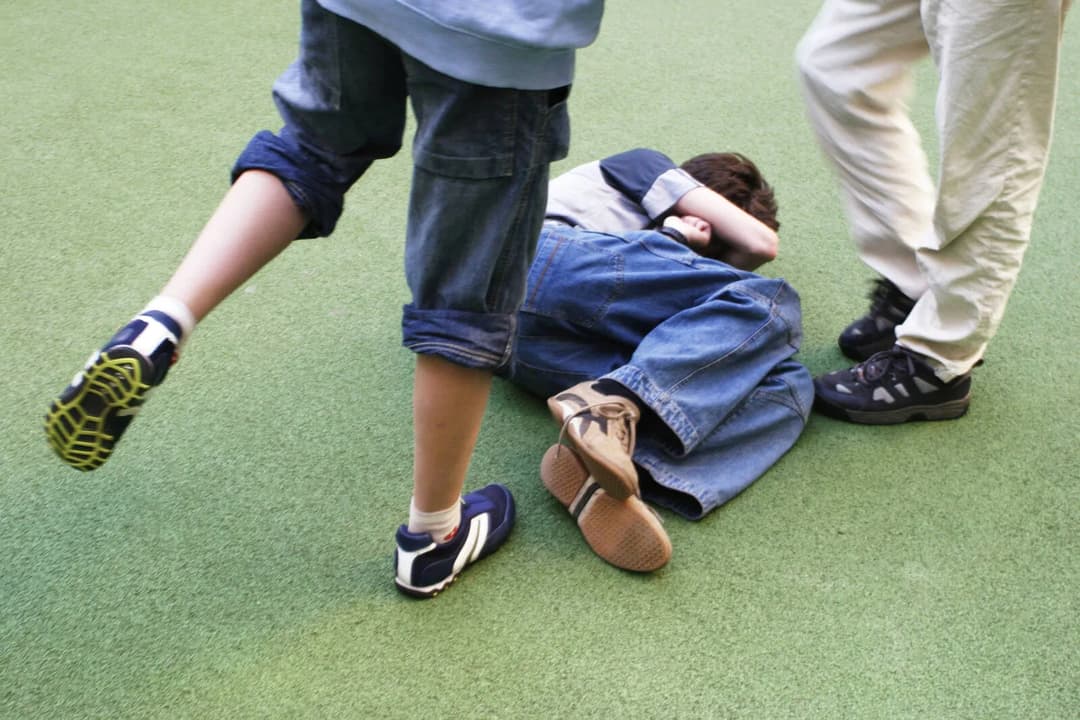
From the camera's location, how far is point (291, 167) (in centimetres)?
A: 106

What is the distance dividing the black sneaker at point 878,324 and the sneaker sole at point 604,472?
58 centimetres

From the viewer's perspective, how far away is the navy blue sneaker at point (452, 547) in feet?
3.88

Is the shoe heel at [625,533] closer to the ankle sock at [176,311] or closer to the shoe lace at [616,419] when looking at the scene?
Answer: the shoe lace at [616,419]

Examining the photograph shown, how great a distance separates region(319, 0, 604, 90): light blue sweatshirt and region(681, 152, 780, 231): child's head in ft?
2.82

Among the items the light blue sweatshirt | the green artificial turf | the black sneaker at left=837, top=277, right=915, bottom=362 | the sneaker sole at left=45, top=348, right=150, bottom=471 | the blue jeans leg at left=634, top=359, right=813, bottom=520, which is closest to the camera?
the light blue sweatshirt

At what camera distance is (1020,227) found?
1.38m

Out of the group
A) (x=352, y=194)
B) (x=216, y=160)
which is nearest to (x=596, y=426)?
(x=352, y=194)

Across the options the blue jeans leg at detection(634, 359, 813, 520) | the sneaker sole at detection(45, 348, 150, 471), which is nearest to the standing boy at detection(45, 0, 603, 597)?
the sneaker sole at detection(45, 348, 150, 471)

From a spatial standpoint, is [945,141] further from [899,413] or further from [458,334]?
[458,334]

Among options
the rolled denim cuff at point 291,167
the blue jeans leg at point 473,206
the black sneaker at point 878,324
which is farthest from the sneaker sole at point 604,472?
the black sneaker at point 878,324

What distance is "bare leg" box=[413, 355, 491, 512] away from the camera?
3.35ft

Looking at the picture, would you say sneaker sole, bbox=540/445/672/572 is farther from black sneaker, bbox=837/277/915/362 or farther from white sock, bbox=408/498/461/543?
black sneaker, bbox=837/277/915/362

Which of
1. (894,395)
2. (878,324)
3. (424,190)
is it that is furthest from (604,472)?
(878,324)

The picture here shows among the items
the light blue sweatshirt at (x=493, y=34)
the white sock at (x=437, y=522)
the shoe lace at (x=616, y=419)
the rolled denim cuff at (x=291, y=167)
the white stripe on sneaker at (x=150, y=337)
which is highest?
the light blue sweatshirt at (x=493, y=34)
